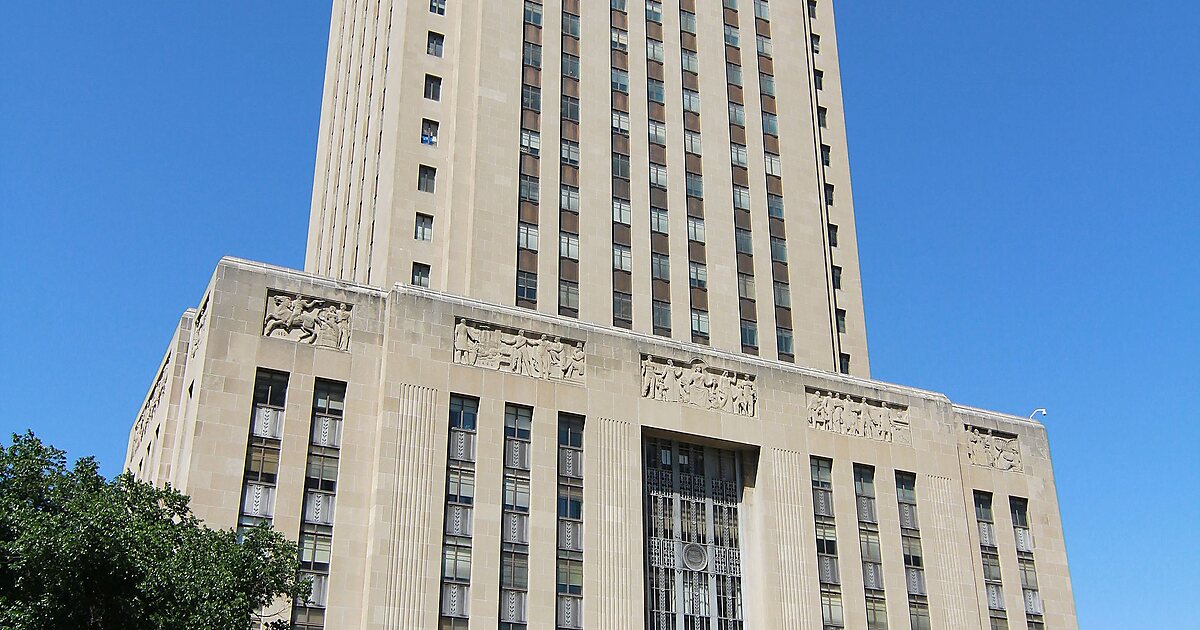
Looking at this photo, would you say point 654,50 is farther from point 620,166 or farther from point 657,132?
point 620,166

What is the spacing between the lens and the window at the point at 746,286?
207ft

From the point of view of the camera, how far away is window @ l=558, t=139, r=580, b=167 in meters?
62.4

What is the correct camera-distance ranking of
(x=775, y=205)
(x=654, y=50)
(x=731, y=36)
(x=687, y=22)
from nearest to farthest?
(x=775, y=205) < (x=654, y=50) < (x=687, y=22) < (x=731, y=36)

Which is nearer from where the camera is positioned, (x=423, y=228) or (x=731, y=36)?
(x=423, y=228)

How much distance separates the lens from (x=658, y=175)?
211 ft

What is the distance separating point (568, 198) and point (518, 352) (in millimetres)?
15618

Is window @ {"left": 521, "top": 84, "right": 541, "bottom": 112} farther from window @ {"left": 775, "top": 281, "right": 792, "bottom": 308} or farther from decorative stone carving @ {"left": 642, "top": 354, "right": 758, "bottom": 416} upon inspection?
decorative stone carving @ {"left": 642, "top": 354, "right": 758, "bottom": 416}

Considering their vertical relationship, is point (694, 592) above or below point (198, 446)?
below

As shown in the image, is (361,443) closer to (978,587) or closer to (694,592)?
(694,592)

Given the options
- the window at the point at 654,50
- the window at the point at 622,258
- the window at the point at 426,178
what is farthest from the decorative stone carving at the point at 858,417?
the window at the point at 654,50

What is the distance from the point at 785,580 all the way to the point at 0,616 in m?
30.4

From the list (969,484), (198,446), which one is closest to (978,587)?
(969,484)

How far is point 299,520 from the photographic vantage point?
41.6 meters

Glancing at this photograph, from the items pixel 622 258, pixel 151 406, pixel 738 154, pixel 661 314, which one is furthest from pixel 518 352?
pixel 738 154
